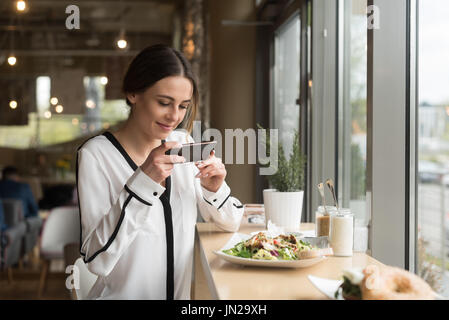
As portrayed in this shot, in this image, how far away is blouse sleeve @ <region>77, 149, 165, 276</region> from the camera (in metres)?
1.21

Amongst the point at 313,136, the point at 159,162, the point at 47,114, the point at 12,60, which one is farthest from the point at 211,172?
the point at 12,60

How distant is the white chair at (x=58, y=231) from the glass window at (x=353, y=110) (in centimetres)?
202

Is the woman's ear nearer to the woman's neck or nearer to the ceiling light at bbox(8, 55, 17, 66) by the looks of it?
the woman's neck

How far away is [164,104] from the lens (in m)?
1.38

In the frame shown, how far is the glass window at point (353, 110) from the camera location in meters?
1.89

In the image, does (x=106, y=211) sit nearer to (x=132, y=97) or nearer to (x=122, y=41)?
(x=132, y=97)

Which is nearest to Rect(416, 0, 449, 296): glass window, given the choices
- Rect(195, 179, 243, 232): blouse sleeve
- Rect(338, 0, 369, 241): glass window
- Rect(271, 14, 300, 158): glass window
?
Rect(338, 0, 369, 241): glass window

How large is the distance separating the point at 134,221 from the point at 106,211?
134 millimetres

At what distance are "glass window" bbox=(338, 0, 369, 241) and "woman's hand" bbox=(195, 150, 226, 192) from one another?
0.56m

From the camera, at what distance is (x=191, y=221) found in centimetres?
150

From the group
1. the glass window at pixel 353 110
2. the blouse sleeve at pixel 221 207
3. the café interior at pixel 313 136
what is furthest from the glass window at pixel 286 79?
the blouse sleeve at pixel 221 207

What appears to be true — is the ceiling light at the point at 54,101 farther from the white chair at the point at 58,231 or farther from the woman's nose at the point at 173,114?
the woman's nose at the point at 173,114

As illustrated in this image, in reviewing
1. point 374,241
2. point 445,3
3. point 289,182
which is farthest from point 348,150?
point 445,3

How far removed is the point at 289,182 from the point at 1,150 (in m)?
5.49
